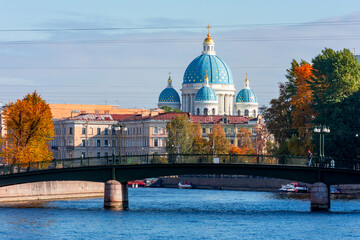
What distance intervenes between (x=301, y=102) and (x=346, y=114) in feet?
49.7

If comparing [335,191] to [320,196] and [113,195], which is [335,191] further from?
[113,195]

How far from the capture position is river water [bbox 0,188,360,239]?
7050cm

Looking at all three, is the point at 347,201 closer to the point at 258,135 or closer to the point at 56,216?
the point at 56,216

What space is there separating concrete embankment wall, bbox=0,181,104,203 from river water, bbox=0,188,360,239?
3594 millimetres

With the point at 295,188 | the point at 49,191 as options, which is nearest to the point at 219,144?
the point at 295,188

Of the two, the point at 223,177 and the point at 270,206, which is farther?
the point at 223,177

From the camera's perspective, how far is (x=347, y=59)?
11488 cm

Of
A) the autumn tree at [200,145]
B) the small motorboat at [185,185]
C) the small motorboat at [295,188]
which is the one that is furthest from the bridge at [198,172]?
the autumn tree at [200,145]

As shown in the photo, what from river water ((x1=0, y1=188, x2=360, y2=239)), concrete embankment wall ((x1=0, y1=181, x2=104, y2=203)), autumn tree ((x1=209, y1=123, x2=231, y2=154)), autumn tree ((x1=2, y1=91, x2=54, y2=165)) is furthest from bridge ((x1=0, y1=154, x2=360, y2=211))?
autumn tree ((x1=209, y1=123, x2=231, y2=154))

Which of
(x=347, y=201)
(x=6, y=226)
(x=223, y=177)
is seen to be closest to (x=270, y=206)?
(x=347, y=201)

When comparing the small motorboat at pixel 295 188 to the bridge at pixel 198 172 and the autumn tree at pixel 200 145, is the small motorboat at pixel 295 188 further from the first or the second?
the autumn tree at pixel 200 145

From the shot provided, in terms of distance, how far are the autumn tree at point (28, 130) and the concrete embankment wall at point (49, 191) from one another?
13.2 ft

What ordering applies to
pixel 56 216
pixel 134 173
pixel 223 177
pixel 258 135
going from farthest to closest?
pixel 258 135, pixel 223 177, pixel 134 173, pixel 56 216

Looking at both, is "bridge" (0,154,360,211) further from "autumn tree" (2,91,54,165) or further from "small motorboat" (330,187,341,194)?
"small motorboat" (330,187,341,194)
